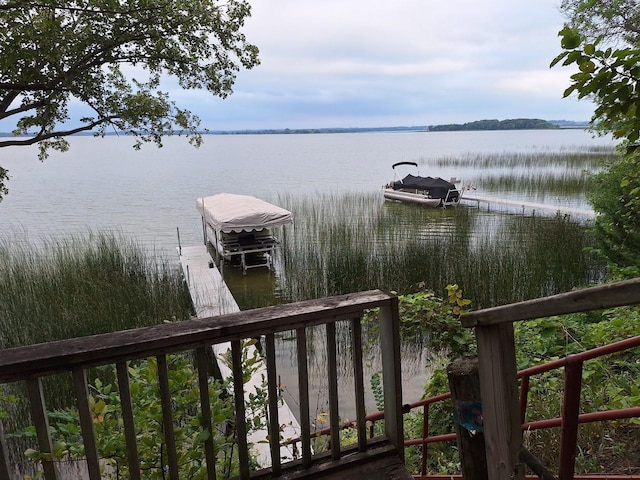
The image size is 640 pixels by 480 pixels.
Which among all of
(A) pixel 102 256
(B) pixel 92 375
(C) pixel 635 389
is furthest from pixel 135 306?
(C) pixel 635 389

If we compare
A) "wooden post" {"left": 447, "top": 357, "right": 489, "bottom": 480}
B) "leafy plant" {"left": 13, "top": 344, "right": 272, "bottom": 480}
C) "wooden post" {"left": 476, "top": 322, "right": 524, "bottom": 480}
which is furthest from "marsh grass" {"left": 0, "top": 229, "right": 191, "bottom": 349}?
"wooden post" {"left": 476, "top": 322, "right": 524, "bottom": 480}

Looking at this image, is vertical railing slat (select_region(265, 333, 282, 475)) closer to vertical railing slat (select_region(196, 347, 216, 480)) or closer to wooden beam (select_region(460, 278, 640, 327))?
vertical railing slat (select_region(196, 347, 216, 480))

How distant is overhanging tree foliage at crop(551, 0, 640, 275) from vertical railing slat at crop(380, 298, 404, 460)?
1.03 m

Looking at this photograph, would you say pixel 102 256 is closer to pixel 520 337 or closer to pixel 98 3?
pixel 98 3

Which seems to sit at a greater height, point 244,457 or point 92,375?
point 244,457

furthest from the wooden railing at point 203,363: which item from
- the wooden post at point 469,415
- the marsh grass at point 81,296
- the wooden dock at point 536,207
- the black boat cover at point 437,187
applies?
the black boat cover at point 437,187

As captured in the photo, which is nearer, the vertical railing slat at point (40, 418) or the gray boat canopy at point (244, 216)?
the vertical railing slat at point (40, 418)

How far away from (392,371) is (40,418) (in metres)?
1.24

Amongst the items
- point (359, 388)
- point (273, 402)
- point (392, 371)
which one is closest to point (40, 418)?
point (273, 402)

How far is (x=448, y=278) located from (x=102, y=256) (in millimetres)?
7042

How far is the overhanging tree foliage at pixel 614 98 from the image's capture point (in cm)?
163

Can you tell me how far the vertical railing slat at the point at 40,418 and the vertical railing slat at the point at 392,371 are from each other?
46.6 inches

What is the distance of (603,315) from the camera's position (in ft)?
15.6

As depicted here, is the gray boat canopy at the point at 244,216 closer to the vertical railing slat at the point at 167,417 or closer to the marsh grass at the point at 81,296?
the marsh grass at the point at 81,296
